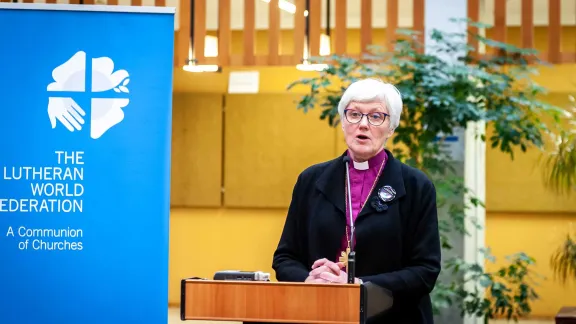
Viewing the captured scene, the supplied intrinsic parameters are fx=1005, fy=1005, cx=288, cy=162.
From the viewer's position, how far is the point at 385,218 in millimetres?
2518

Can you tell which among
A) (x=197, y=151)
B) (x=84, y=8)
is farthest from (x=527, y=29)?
(x=84, y=8)

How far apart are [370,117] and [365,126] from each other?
26mm

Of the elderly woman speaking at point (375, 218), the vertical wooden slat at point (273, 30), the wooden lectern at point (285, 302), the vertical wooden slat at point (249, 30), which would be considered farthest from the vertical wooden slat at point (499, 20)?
the wooden lectern at point (285, 302)

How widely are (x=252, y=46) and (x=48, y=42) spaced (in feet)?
15.0

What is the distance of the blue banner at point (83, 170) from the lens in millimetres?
3053

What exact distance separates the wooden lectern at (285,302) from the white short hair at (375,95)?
575 mm

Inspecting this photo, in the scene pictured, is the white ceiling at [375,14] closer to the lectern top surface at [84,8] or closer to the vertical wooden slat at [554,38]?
the vertical wooden slat at [554,38]

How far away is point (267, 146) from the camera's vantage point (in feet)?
30.8

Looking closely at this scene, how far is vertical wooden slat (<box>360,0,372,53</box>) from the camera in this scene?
24.0 ft

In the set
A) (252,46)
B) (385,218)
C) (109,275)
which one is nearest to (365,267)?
(385,218)

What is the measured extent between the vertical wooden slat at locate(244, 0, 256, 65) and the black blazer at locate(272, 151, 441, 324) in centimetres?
499

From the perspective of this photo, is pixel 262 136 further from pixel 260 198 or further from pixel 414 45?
pixel 414 45

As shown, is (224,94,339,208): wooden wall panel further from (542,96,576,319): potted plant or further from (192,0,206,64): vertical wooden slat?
(542,96,576,319): potted plant

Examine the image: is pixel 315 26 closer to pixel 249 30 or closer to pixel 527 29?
pixel 249 30
